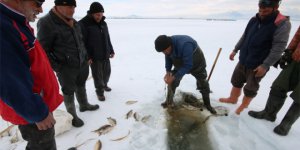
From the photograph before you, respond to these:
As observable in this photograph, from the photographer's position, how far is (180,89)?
463 cm

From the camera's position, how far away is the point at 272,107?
329cm

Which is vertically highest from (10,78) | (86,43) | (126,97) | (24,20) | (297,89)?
(24,20)

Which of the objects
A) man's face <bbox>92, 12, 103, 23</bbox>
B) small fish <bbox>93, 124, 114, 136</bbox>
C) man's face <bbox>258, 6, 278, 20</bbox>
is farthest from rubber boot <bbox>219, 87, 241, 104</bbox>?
man's face <bbox>92, 12, 103, 23</bbox>

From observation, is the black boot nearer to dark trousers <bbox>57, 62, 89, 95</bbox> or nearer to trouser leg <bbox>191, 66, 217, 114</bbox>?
trouser leg <bbox>191, 66, 217, 114</bbox>

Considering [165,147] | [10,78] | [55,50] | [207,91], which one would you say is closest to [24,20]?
[10,78]

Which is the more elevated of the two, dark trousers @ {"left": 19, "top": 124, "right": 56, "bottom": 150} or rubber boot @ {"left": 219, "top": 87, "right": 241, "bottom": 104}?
dark trousers @ {"left": 19, "top": 124, "right": 56, "bottom": 150}

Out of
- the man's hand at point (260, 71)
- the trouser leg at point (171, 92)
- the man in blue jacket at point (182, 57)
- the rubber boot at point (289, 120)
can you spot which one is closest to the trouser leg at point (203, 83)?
the man in blue jacket at point (182, 57)

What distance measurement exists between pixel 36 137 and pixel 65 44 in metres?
1.45

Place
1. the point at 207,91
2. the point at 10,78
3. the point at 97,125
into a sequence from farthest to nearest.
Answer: the point at 207,91
the point at 97,125
the point at 10,78

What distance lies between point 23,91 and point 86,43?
2517 millimetres

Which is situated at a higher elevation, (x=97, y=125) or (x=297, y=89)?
(x=297, y=89)

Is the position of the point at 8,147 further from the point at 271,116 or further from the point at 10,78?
the point at 271,116

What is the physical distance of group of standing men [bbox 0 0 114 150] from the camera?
1.34 metres

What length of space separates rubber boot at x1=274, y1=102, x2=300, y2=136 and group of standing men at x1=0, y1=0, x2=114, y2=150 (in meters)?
3.20
